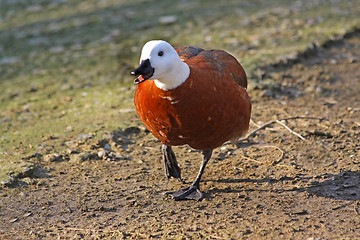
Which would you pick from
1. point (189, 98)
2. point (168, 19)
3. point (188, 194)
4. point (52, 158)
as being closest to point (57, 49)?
point (168, 19)

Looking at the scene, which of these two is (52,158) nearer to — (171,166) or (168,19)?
(171,166)

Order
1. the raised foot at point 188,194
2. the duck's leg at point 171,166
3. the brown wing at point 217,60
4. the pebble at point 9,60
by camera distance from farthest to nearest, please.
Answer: the pebble at point 9,60
the duck's leg at point 171,166
the raised foot at point 188,194
the brown wing at point 217,60

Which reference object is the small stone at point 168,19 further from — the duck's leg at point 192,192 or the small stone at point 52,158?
the duck's leg at point 192,192

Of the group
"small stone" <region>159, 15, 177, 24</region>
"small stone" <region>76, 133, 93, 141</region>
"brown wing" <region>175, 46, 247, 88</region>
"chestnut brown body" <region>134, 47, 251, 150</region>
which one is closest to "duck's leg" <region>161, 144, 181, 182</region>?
"chestnut brown body" <region>134, 47, 251, 150</region>

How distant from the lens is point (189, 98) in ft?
9.91

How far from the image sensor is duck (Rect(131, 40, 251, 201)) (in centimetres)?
285

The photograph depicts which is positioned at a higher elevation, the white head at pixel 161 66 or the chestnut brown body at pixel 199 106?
the white head at pixel 161 66

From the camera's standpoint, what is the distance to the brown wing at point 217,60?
3.37 meters

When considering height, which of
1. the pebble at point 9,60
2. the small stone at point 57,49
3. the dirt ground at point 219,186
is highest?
the pebble at point 9,60

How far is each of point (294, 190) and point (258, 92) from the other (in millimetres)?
1870

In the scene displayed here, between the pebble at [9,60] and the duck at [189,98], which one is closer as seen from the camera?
the duck at [189,98]

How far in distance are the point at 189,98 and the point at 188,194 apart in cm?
89

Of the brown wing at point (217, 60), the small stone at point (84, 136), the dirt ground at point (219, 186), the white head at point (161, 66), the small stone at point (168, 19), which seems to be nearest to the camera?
the white head at point (161, 66)

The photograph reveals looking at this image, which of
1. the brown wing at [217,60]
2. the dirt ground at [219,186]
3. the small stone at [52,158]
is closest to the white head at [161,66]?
the brown wing at [217,60]
